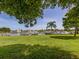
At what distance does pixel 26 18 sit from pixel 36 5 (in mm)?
2121

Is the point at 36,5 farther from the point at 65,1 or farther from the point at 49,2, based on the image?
the point at 65,1

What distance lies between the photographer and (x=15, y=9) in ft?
58.9

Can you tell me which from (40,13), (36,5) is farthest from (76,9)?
(36,5)

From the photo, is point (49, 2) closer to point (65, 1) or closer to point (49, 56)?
point (65, 1)

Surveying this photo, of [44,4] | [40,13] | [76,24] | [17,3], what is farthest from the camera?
[76,24]

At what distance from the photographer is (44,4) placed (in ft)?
Result: 63.4

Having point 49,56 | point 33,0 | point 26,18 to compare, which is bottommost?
point 49,56

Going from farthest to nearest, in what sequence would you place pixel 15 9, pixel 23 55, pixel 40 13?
pixel 23 55 → pixel 40 13 → pixel 15 9

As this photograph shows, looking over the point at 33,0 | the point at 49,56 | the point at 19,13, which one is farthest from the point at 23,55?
the point at 33,0

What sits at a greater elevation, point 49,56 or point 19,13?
point 19,13

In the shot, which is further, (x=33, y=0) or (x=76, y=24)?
(x=76, y=24)

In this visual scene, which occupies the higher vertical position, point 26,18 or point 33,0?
point 33,0

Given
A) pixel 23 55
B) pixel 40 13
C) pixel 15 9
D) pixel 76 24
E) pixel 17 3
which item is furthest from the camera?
pixel 76 24

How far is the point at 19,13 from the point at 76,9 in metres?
6.43
